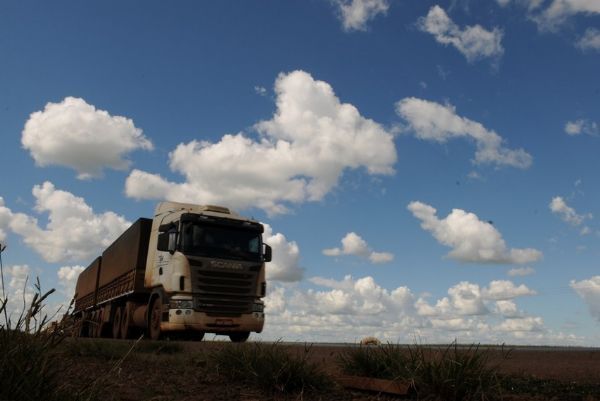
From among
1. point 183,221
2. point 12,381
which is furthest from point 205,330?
point 12,381

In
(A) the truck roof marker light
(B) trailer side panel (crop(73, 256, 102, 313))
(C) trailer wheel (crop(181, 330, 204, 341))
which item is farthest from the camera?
(B) trailer side panel (crop(73, 256, 102, 313))

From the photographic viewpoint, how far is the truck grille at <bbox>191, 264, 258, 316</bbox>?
13.7m

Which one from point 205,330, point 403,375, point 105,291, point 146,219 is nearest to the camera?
point 403,375

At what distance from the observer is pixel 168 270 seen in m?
14.0

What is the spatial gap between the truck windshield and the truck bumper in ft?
4.75

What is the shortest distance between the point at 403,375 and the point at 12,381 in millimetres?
3190

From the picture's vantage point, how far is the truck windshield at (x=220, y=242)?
45.3 ft

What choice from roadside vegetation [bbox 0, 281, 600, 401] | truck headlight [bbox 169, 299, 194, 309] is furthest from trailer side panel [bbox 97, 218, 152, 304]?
roadside vegetation [bbox 0, 281, 600, 401]

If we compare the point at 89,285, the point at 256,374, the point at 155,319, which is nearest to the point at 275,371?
the point at 256,374

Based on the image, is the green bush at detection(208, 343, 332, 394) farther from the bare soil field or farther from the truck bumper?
the truck bumper

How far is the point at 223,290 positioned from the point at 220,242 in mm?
1194

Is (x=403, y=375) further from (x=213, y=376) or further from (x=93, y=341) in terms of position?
(x=93, y=341)

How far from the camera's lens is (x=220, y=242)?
46.2ft

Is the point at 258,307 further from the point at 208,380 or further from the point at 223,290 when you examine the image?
the point at 208,380
